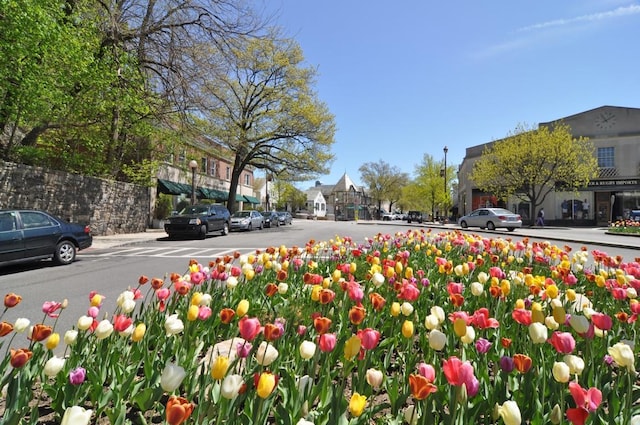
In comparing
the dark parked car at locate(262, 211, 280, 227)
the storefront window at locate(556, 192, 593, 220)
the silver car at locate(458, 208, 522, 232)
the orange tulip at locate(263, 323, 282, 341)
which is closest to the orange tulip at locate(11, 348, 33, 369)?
the orange tulip at locate(263, 323, 282, 341)

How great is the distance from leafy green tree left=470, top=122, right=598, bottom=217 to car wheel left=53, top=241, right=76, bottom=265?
3462 cm

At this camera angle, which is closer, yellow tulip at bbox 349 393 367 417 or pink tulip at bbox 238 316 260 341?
yellow tulip at bbox 349 393 367 417

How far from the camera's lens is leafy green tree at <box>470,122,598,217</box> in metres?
32.3

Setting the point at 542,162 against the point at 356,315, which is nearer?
the point at 356,315

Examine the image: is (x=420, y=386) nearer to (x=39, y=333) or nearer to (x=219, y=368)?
(x=219, y=368)

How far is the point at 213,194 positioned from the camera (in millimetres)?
33531

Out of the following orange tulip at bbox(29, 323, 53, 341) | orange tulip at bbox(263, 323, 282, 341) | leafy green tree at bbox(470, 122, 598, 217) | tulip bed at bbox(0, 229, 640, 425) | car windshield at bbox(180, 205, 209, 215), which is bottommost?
tulip bed at bbox(0, 229, 640, 425)

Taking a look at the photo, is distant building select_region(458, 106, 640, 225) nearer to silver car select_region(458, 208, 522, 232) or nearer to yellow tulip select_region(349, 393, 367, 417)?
silver car select_region(458, 208, 522, 232)

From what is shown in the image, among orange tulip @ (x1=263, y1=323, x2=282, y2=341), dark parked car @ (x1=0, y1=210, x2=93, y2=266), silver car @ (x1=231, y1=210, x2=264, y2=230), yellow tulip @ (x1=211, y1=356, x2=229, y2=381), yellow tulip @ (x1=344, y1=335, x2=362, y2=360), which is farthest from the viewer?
silver car @ (x1=231, y1=210, x2=264, y2=230)

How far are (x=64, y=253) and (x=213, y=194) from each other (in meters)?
24.1

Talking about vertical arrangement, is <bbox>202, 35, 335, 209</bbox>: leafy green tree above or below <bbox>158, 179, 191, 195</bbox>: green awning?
above

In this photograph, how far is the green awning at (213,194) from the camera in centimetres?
3167

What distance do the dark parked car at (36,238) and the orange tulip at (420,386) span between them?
1035 cm

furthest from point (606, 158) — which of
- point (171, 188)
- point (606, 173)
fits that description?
point (171, 188)
